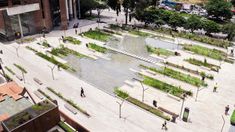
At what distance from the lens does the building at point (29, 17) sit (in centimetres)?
5597

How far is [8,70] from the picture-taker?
44.1 m

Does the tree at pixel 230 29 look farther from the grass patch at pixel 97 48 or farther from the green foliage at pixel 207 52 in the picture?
the grass patch at pixel 97 48

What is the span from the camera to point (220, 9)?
228ft

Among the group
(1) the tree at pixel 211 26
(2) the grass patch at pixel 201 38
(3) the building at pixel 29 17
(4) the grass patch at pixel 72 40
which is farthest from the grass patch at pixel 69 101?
(1) the tree at pixel 211 26

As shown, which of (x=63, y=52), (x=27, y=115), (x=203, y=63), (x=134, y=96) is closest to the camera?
(x=27, y=115)

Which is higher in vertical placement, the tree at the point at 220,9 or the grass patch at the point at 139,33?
the tree at the point at 220,9

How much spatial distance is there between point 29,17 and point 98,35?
17329 millimetres

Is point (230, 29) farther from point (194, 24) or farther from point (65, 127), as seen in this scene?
point (65, 127)

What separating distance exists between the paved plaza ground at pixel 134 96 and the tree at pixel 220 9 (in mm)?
27191

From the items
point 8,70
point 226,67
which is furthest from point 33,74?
point 226,67

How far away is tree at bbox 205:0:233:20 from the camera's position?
69.3 metres

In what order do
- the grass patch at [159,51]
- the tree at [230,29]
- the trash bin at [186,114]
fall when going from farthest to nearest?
the tree at [230,29] < the grass patch at [159,51] < the trash bin at [186,114]

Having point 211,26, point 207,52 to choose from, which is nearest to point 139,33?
point 211,26

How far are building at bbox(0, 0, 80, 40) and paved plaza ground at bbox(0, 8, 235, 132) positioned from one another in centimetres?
1013
